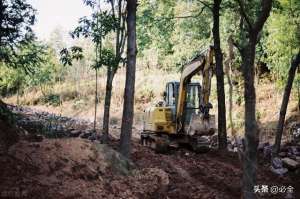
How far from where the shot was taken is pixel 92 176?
33.6ft

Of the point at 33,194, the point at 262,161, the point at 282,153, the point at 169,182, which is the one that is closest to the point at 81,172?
the point at 33,194

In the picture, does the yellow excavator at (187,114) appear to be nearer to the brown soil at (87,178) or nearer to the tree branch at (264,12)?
the brown soil at (87,178)

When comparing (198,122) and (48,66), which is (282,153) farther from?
(48,66)

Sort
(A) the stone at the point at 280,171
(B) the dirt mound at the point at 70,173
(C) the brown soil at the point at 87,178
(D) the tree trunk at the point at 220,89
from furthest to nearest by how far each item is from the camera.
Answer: (D) the tree trunk at the point at 220,89 → (A) the stone at the point at 280,171 → (C) the brown soil at the point at 87,178 → (B) the dirt mound at the point at 70,173

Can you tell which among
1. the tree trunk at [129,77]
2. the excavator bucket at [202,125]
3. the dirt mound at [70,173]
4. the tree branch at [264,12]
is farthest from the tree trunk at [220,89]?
the tree branch at [264,12]

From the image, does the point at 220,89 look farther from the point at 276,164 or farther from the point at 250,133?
the point at 250,133

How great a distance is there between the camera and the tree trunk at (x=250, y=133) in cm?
843

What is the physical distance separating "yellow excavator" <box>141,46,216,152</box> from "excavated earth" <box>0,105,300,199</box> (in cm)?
271

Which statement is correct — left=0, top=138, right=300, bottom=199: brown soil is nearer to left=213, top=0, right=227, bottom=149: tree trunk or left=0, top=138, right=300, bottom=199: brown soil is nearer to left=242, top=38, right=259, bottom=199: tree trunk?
left=242, top=38, right=259, bottom=199: tree trunk

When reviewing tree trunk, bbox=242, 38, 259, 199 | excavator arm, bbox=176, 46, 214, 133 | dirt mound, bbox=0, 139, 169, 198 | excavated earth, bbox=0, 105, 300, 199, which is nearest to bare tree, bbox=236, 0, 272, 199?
tree trunk, bbox=242, 38, 259, 199

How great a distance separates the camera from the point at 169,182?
11.8 metres

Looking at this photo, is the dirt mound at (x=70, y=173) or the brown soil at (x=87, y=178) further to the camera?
the brown soil at (x=87, y=178)

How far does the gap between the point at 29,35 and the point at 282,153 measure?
11.9 metres

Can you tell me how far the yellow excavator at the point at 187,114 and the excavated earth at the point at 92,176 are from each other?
2706mm
